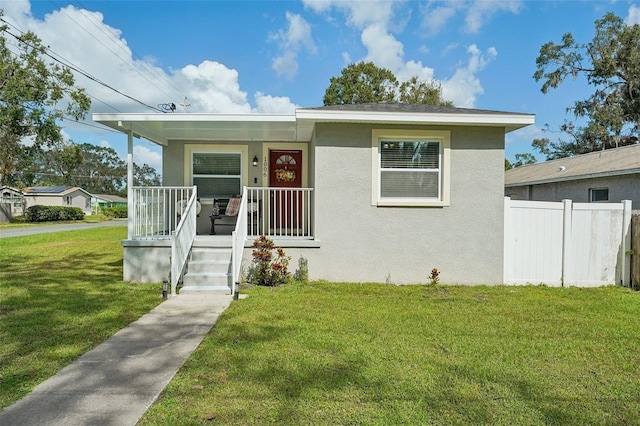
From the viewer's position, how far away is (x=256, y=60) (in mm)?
16828

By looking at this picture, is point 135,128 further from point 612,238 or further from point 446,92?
point 446,92

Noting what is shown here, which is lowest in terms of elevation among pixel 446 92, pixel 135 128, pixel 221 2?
pixel 135 128

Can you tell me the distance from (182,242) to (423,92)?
74.4 feet

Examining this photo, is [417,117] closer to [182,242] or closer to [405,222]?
[405,222]

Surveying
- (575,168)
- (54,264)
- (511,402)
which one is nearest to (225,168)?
(54,264)

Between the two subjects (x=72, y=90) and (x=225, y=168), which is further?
(x=72, y=90)

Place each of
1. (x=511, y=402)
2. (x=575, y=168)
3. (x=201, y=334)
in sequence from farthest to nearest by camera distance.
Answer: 1. (x=575, y=168)
2. (x=201, y=334)
3. (x=511, y=402)

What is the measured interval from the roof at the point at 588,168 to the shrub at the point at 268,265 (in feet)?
33.4

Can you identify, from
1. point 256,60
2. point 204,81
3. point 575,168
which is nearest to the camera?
point 575,168

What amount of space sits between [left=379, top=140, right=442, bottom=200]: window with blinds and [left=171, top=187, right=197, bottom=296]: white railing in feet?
12.3

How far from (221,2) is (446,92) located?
18.4m

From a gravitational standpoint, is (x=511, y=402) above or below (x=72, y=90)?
below

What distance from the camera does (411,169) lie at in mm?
7371

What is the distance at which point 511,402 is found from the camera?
279 cm
